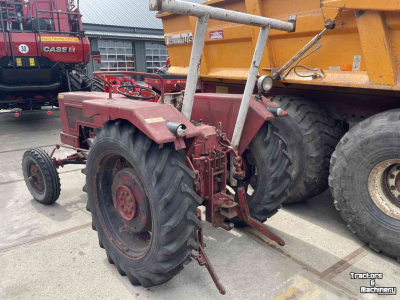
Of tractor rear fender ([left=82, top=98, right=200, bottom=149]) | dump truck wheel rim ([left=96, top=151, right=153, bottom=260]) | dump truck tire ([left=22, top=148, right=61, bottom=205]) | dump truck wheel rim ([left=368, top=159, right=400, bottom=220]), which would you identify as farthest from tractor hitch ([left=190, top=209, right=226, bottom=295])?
dump truck tire ([left=22, top=148, right=61, bottom=205])

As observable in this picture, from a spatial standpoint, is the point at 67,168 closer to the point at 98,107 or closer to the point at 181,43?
the point at 181,43

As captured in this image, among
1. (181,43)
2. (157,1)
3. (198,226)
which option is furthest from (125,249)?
(181,43)

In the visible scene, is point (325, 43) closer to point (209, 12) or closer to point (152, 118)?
point (209, 12)

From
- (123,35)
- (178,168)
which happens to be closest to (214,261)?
(178,168)

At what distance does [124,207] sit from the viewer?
8.31 feet

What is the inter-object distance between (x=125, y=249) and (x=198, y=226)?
27.6 inches

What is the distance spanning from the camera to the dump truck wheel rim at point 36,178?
378 cm

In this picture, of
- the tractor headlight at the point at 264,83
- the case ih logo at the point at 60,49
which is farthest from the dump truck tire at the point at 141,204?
the case ih logo at the point at 60,49

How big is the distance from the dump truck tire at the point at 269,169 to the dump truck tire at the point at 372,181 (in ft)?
1.85

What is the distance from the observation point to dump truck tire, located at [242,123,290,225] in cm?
280

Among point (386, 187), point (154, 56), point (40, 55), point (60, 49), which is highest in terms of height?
point (154, 56)

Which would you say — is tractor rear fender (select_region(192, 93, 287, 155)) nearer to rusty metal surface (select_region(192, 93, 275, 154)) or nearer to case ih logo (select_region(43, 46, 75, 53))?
rusty metal surface (select_region(192, 93, 275, 154))

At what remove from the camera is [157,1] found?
1.78m

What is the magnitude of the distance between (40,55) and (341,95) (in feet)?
21.5
